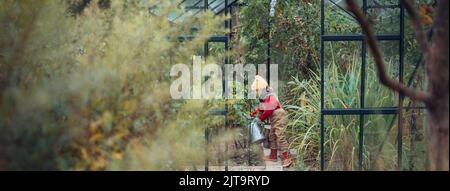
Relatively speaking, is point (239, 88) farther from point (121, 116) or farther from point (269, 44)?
point (121, 116)

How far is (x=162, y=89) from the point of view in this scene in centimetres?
351

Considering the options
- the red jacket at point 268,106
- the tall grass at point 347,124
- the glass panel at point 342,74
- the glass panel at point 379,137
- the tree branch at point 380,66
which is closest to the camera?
the tree branch at point 380,66

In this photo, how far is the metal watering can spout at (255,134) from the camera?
695cm

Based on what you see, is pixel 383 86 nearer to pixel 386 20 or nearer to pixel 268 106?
pixel 386 20

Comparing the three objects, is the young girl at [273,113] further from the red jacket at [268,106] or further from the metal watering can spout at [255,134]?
the metal watering can spout at [255,134]

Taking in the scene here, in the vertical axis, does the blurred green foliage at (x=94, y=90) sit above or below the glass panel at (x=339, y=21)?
below

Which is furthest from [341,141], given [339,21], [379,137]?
[339,21]

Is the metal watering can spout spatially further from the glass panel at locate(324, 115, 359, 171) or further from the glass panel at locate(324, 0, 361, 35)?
the glass panel at locate(324, 0, 361, 35)

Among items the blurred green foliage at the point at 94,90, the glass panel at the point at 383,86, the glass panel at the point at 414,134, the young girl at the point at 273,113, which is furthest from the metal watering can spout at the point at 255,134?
the blurred green foliage at the point at 94,90

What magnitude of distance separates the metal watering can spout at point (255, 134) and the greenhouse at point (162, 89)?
904 mm

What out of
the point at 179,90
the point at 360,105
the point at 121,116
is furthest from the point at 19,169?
the point at 360,105

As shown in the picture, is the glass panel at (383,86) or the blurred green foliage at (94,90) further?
the glass panel at (383,86)

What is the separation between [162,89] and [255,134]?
360cm

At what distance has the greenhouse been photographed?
314cm
